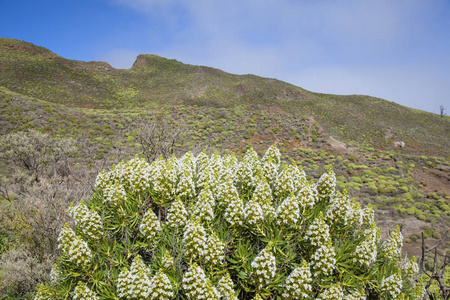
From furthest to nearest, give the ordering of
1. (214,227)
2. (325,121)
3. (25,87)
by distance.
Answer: (325,121)
(25,87)
(214,227)

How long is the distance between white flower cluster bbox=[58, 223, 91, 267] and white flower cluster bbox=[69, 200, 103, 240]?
31 cm

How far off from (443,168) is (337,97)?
138ft

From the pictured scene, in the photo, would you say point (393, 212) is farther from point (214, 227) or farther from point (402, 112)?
point (402, 112)

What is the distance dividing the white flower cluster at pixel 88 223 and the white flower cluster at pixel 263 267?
3.25m

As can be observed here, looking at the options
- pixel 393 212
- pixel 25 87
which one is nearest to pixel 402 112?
pixel 393 212

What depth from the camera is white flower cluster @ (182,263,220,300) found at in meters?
3.84

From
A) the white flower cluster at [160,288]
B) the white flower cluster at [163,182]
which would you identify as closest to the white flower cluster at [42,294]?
the white flower cluster at [160,288]

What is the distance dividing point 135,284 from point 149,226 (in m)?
1.12

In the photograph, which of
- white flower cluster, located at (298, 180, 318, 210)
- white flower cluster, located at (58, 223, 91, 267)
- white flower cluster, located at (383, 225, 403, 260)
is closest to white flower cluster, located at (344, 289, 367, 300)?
white flower cluster, located at (383, 225, 403, 260)

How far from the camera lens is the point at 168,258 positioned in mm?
4359

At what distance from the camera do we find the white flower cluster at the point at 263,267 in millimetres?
4148

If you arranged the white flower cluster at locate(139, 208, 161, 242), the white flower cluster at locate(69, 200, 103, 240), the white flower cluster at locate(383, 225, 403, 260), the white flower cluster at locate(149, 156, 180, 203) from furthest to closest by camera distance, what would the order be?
the white flower cluster at locate(149, 156, 180, 203)
the white flower cluster at locate(383, 225, 403, 260)
the white flower cluster at locate(69, 200, 103, 240)
the white flower cluster at locate(139, 208, 161, 242)

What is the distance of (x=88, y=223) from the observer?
503 cm

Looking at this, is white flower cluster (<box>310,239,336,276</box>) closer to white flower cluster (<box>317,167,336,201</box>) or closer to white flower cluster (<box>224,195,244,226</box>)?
white flower cluster (<box>224,195,244,226</box>)
